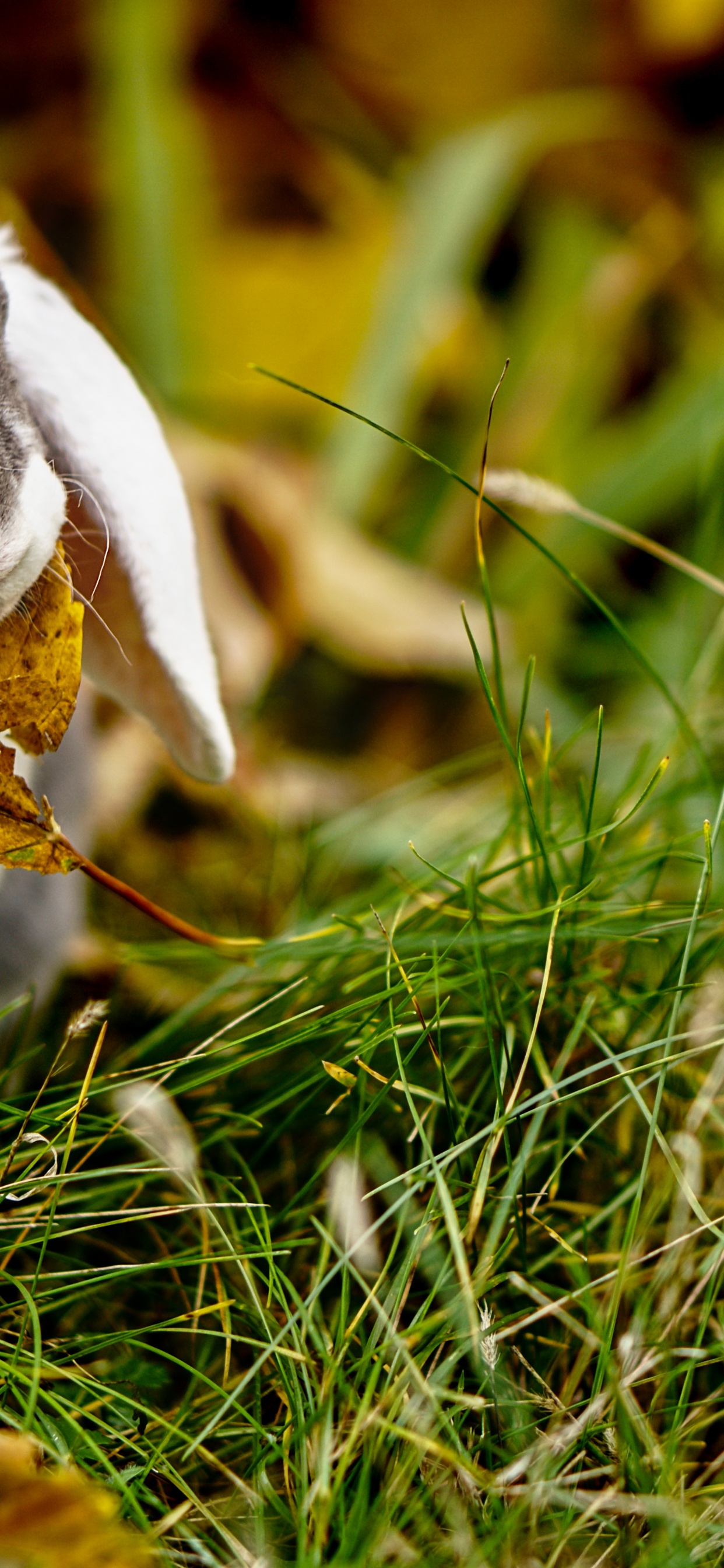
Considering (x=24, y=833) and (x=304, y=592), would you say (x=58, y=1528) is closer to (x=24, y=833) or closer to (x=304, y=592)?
(x=24, y=833)

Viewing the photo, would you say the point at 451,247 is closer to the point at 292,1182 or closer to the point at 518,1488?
the point at 292,1182

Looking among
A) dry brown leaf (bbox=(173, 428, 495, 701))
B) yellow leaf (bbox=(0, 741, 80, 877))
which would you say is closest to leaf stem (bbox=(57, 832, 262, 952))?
yellow leaf (bbox=(0, 741, 80, 877))

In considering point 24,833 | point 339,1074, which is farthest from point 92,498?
point 339,1074

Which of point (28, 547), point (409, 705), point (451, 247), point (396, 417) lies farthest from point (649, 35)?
point (28, 547)

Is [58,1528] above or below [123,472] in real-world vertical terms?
below

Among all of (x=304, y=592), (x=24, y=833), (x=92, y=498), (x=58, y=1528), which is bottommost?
(x=304, y=592)

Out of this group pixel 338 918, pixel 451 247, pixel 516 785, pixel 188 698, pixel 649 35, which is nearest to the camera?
pixel 338 918
